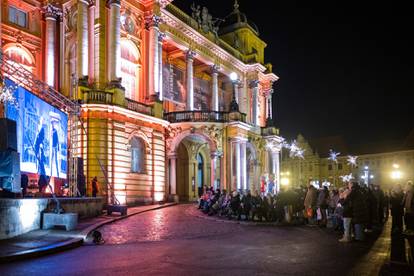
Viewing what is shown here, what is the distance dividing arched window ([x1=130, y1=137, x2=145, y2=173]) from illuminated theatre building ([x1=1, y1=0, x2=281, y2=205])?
0.24ft

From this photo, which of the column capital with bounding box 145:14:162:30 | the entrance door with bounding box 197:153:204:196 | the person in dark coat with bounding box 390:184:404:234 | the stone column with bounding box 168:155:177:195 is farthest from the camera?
the entrance door with bounding box 197:153:204:196

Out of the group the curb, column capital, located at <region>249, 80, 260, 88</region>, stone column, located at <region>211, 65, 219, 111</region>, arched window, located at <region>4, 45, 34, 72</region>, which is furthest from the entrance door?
the curb

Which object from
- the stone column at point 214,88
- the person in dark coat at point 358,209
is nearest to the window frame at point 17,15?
the stone column at point 214,88

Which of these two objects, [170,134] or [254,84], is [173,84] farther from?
[254,84]

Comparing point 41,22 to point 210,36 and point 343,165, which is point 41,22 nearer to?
point 210,36

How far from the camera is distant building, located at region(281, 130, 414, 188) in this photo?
8356cm

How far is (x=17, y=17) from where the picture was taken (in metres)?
29.8

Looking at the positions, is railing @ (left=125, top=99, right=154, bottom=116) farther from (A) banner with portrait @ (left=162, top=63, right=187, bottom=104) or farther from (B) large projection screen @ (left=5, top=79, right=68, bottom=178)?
(B) large projection screen @ (left=5, top=79, right=68, bottom=178)

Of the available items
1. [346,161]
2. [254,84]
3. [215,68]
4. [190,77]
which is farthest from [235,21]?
[346,161]

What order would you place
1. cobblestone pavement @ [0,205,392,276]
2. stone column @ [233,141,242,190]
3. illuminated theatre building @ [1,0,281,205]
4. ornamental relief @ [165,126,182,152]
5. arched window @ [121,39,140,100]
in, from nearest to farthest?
cobblestone pavement @ [0,205,392,276]
illuminated theatre building @ [1,0,281,205]
arched window @ [121,39,140,100]
ornamental relief @ [165,126,182,152]
stone column @ [233,141,242,190]

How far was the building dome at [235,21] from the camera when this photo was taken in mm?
52719

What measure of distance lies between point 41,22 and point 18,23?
189 centimetres

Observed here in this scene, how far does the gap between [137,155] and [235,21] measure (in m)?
27.9

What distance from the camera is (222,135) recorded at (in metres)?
37.3
